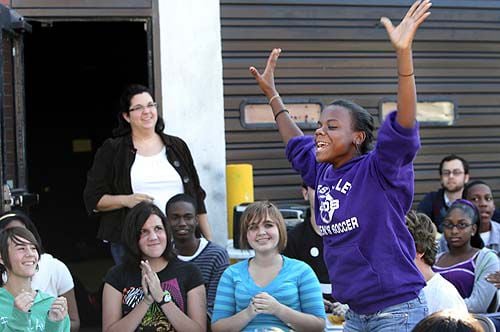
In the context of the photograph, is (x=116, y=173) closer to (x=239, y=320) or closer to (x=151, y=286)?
(x=151, y=286)

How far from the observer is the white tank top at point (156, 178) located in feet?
16.8

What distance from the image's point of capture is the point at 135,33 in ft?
35.5

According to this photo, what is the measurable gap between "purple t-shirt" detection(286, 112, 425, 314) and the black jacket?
2.32 meters

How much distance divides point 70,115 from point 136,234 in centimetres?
690

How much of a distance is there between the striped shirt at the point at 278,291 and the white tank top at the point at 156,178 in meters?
0.95

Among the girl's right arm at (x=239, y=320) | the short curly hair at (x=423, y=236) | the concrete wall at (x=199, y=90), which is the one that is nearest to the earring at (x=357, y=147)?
the short curly hair at (x=423, y=236)

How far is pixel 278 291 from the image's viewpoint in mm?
4289

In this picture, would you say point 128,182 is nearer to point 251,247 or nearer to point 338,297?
point 251,247

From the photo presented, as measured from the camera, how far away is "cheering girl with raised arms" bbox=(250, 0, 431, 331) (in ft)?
9.18

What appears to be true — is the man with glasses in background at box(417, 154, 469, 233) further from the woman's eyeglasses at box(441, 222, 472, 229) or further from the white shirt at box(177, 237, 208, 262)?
the white shirt at box(177, 237, 208, 262)

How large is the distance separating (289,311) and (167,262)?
0.79m

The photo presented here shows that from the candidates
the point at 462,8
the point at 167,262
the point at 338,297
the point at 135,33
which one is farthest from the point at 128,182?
the point at 135,33

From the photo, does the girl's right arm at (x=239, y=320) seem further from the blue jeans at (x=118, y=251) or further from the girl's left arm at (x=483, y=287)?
the girl's left arm at (x=483, y=287)

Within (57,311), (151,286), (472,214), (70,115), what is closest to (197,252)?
(151,286)
